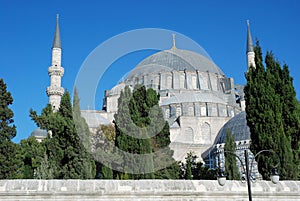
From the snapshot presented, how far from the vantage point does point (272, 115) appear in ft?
40.5

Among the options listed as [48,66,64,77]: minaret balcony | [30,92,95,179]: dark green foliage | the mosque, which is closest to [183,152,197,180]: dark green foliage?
[30,92,95,179]: dark green foliage

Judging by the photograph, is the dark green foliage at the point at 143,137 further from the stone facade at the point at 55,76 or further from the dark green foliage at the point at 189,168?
the stone facade at the point at 55,76

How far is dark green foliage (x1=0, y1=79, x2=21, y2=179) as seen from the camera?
14.2 meters

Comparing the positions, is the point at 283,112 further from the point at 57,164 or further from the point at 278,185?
the point at 57,164

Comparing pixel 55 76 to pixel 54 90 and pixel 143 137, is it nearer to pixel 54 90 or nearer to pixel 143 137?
pixel 54 90

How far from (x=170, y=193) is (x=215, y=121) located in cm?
2644

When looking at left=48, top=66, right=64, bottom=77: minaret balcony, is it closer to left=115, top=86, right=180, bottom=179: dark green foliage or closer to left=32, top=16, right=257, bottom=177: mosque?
left=32, top=16, right=257, bottom=177: mosque

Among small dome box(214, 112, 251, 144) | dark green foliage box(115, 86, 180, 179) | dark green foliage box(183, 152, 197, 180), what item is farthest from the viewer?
small dome box(214, 112, 251, 144)

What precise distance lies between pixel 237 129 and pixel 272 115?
1858 cm

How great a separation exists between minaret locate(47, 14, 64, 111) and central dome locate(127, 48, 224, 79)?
1502cm

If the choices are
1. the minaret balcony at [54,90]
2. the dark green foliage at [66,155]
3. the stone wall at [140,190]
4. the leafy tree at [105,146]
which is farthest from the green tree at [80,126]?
the minaret balcony at [54,90]

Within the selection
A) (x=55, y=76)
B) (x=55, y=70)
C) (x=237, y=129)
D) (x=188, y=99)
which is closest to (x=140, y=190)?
(x=55, y=76)

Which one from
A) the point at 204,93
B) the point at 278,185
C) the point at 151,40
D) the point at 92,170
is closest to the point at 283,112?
the point at 278,185

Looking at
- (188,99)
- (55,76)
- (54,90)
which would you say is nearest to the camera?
(54,90)
